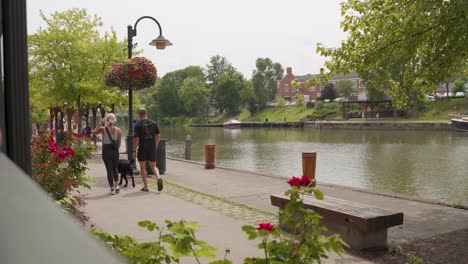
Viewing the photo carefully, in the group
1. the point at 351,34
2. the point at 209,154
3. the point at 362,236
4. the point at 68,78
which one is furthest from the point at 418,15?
the point at 68,78

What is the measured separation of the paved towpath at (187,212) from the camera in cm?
558

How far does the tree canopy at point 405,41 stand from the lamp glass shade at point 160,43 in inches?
215

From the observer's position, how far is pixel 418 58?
859 centimetres

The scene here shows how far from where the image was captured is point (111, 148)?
9531mm

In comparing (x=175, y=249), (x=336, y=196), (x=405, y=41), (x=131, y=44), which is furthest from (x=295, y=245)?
(x=131, y=44)

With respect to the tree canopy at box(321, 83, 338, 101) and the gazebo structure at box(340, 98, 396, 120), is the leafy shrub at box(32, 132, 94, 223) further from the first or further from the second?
the tree canopy at box(321, 83, 338, 101)

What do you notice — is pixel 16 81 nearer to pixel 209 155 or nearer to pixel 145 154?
pixel 145 154

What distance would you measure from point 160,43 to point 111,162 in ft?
14.4

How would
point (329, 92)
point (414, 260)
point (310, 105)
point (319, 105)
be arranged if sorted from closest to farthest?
point (414, 260) → point (319, 105) → point (310, 105) → point (329, 92)

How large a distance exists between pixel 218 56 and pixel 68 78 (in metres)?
85.9

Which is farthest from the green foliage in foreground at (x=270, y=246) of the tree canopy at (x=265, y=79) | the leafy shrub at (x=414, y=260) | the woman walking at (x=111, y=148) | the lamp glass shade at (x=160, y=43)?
the tree canopy at (x=265, y=79)

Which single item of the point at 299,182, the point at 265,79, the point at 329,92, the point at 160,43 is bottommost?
the point at 299,182

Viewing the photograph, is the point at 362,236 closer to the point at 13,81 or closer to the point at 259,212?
the point at 259,212

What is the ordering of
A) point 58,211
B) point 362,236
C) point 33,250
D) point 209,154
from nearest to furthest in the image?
point 33,250, point 58,211, point 362,236, point 209,154
